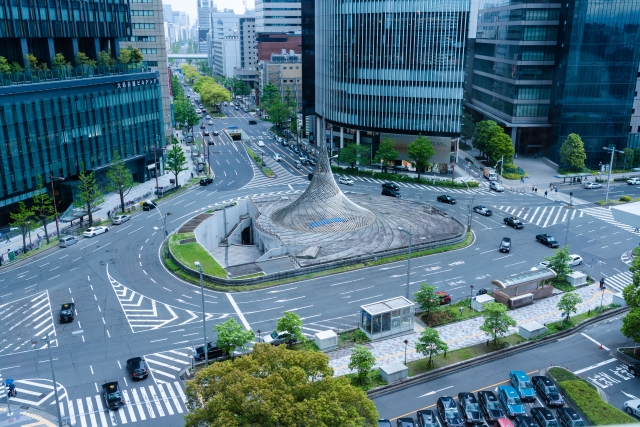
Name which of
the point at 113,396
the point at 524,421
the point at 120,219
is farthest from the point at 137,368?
the point at 120,219

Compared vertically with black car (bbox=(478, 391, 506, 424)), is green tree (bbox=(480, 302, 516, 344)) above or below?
above

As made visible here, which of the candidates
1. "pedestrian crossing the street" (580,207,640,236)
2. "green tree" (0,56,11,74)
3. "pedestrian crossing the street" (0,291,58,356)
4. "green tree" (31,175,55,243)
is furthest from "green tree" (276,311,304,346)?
"green tree" (0,56,11,74)

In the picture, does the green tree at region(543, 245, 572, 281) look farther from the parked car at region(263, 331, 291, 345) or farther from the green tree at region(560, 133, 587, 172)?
the green tree at region(560, 133, 587, 172)

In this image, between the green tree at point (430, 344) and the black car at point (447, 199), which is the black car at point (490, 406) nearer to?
the green tree at point (430, 344)

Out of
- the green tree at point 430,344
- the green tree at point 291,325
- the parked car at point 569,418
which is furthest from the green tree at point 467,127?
the parked car at point 569,418

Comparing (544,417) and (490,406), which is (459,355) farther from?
(544,417)
